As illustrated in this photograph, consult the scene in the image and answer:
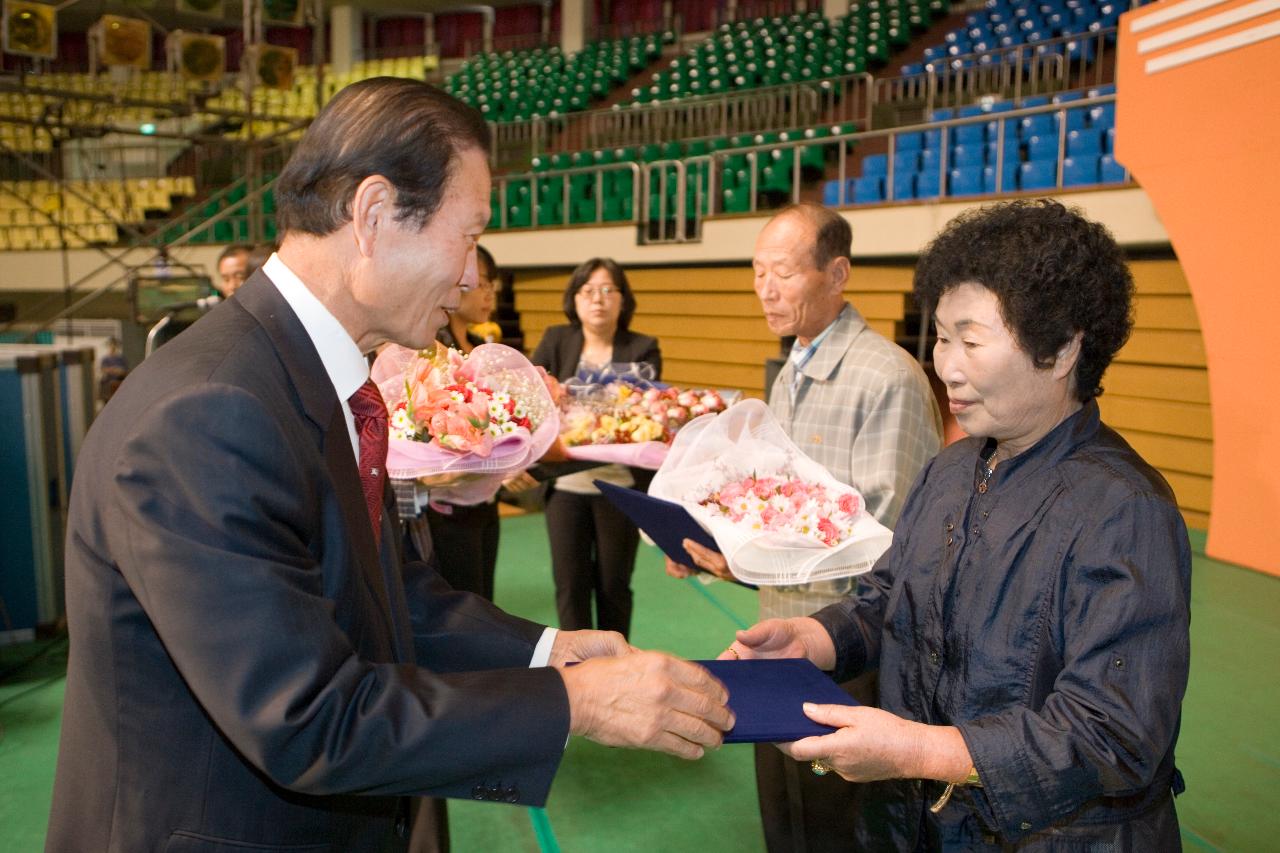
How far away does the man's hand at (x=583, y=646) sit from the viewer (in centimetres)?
161

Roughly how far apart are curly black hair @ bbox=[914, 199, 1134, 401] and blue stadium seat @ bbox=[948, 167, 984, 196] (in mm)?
7296

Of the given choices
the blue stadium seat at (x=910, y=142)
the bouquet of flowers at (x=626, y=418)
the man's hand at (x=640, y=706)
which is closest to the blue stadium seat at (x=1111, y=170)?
the blue stadium seat at (x=910, y=142)

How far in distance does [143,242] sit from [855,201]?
7.34 metres

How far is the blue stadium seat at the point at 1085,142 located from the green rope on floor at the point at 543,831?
683 centimetres

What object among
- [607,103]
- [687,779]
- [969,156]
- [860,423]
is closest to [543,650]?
[860,423]

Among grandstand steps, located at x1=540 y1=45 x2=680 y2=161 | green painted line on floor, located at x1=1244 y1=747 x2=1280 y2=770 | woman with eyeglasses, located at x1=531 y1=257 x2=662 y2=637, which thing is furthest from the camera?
grandstand steps, located at x1=540 y1=45 x2=680 y2=161

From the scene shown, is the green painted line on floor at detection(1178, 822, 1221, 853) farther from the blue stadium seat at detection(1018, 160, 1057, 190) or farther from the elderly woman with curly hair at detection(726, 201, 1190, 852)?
the blue stadium seat at detection(1018, 160, 1057, 190)

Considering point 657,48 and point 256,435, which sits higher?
point 657,48

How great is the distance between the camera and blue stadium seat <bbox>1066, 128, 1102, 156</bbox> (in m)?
7.85

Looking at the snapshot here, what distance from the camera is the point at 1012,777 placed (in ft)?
4.26

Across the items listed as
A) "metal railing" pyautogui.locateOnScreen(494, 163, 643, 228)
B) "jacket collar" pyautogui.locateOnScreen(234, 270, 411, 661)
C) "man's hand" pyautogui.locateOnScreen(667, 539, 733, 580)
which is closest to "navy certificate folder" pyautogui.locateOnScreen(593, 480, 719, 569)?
"man's hand" pyautogui.locateOnScreen(667, 539, 733, 580)

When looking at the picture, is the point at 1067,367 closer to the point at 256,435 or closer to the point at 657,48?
the point at 256,435

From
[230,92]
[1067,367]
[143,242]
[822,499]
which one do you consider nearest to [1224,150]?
[822,499]

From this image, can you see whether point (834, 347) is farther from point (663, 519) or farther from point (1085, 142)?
point (1085, 142)
